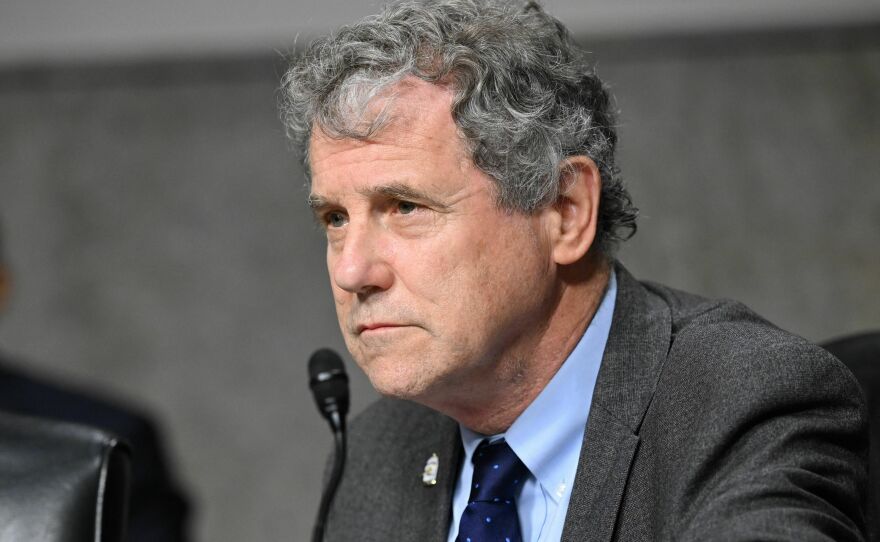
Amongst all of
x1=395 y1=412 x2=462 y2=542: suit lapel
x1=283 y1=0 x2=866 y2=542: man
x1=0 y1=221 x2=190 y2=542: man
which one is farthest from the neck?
x1=0 y1=221 x2=190 y2=542: man

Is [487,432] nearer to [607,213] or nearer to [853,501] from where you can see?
[607,213]

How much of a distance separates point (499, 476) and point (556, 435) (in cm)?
11

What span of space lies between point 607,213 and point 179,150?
2.81 metres

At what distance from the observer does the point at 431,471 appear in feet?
6.57

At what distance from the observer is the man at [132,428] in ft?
12.6

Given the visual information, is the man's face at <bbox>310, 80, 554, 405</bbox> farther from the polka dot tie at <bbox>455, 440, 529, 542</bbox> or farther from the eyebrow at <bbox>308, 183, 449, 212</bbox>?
the polka dot tie at <bbox>455, 440, 529, 542</bbox>

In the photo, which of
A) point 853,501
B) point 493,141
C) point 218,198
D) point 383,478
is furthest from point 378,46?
point 218,198

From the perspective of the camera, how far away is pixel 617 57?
3.99 metres

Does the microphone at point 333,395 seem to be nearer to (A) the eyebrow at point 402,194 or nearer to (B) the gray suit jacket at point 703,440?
(B) the gray suit jacket at point 703,440

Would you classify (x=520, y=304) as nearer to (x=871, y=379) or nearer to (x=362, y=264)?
(x=362, y=264)

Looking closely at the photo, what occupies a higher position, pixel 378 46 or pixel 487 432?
pixel 378 46

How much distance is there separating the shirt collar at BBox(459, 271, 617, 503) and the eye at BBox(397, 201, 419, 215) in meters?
0.34

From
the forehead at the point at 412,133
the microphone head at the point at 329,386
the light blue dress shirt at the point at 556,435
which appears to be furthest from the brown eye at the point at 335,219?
the light blue dress shirt at the point at 556,435

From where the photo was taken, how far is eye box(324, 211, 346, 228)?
1.83m
